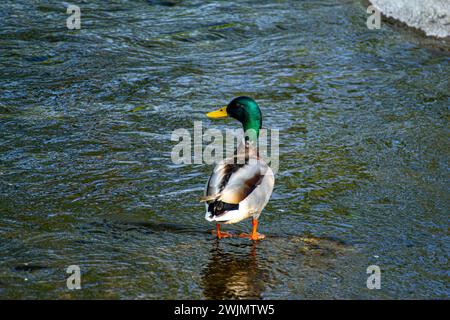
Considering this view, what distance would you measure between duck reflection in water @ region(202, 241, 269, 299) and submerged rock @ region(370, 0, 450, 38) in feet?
18.2

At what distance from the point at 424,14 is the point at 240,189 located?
575 centimetres

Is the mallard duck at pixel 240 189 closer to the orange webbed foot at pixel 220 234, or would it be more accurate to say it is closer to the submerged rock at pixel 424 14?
the orange webbed foot at pixel 220 234

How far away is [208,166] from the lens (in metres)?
5.92

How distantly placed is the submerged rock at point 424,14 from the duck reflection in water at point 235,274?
219 inches

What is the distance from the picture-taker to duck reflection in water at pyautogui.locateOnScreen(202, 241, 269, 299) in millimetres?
4164

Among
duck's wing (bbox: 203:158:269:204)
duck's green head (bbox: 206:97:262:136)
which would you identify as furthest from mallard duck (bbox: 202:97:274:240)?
duck's green head (bbox: 206:97:262:136)

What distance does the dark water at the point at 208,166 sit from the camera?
4383mm

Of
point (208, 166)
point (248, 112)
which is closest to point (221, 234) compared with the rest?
point (248, 112)

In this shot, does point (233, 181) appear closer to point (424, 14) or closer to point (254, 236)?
point (254, 236)

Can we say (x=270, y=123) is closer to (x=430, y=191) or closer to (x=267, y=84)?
(x=267, y=84)

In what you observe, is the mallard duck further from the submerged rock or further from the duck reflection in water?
the submerged rock

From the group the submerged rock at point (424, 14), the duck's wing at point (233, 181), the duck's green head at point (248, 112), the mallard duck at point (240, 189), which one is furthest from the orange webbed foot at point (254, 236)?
the submerged rock at point (424, 14)
